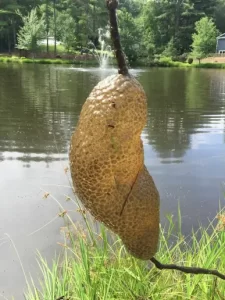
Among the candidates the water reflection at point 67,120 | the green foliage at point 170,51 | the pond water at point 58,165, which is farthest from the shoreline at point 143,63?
the pond water at point 58,165

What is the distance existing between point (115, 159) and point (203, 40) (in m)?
60.1

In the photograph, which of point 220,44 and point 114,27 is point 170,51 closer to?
point 220,44

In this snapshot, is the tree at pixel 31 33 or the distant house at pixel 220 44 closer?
the tree at pixel 31 33

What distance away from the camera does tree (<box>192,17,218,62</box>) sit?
57.0m

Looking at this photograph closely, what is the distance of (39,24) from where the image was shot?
192ft

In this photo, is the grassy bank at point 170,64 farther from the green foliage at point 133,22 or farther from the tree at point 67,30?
the tree at point 67,30

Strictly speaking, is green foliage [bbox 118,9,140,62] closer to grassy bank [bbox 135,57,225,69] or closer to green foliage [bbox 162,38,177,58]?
grassy bank [bbox 135,57,225,69]

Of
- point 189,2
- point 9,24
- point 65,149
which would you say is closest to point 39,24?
point 9,24

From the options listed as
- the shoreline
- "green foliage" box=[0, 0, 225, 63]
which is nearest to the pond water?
the shoreline

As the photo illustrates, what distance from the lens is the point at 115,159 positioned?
997mm

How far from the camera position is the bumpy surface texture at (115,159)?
0.98 metres

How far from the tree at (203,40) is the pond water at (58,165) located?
4019 centimetres

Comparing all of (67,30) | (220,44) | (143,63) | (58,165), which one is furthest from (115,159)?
(220,44)

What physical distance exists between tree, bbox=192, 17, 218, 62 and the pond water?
4019 cm
